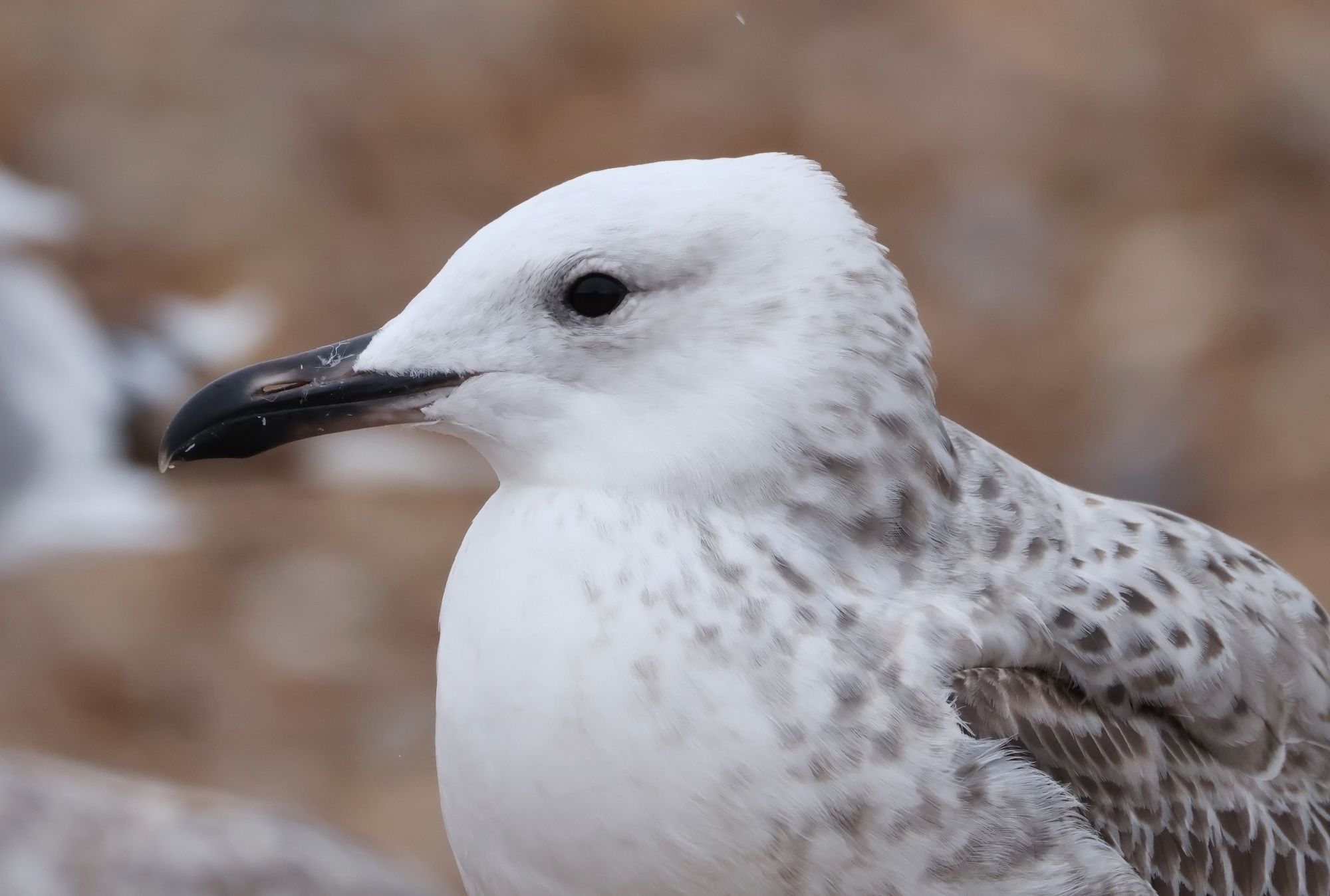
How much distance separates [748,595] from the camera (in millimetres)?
1676

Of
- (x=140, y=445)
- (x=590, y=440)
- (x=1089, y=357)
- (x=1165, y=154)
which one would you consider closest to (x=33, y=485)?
(x=140, y=445)

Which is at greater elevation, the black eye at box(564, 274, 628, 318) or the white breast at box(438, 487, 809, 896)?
the black eye at box(564, 274, 628, 318)

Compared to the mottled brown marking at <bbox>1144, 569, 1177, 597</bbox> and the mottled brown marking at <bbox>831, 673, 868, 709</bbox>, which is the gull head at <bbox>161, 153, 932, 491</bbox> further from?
the mottled brown marking at <bbox>1144, 569, 1177, 597</bbox>

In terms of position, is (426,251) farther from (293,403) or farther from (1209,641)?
(1209,641)

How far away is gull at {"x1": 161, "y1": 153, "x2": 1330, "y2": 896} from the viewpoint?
163cm

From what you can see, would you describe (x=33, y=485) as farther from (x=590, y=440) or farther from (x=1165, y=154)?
(x=1165, y=154)

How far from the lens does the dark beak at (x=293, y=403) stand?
1804 millimetres

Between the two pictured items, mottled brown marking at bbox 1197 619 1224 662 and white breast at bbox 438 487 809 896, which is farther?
mottled brown marking at bbox 1197 619 1224 662

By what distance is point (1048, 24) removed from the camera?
7723 millimetres

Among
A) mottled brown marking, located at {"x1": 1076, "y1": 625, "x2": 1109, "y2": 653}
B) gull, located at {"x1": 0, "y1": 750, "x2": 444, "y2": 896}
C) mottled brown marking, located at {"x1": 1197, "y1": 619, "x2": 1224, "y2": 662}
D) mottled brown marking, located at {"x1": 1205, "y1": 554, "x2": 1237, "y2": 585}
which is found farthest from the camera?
gull, located at {"x1": 0, "y1": 750, "x2": 444, "y2": 896}

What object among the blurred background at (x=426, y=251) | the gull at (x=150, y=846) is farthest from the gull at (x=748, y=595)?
the blurred background at (x=426, y=251)

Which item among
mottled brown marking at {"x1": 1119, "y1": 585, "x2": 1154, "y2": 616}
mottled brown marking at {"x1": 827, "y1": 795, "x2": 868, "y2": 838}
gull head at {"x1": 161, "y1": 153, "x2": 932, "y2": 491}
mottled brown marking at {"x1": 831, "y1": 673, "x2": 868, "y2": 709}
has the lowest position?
mottled brown marking at {"x1": 827, "y1": 795, "x2": 868, "y2": 838}

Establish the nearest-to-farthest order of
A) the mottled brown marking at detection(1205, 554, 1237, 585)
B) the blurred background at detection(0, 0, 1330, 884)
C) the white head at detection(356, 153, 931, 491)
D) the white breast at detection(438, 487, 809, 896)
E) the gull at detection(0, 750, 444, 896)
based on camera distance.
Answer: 1. the white breast at detection(438, 487, 809, 896)
2. the white head at detection(356, 153, 931, 491)
3. the mottled brown marking at detection(1205, 554, 1237, 585)
4. the gull at detection(0, 750, 444, 896)
5. the blurred background at detection(0, 0, 1330, 884)

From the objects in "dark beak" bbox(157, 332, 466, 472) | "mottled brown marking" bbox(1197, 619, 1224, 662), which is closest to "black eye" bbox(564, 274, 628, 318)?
"dark beak" bbox(157, 332, 466, 472)
